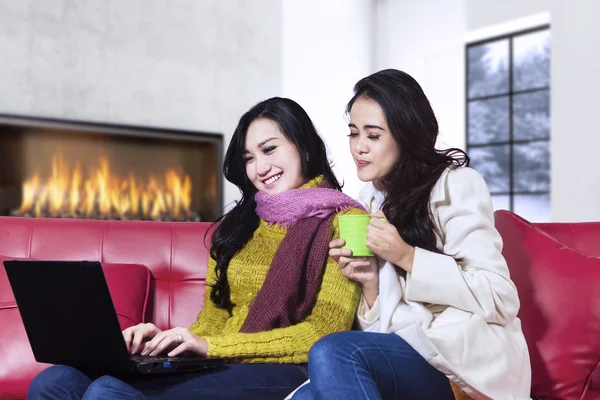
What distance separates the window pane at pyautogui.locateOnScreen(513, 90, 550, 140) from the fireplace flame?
245 cm

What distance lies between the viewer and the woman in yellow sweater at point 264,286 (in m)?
1.25

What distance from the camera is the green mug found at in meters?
1.22

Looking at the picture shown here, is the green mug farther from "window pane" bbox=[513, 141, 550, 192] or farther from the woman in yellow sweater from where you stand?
"window pane" bbox=[513, 141, 550, 192]

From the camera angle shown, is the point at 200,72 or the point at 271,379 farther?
the point at 200,72

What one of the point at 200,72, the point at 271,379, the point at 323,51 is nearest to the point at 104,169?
the point at 200,72

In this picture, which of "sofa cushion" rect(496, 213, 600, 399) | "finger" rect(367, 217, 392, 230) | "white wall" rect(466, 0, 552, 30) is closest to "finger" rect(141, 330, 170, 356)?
"finger" rect(367, 217, 392, 230)

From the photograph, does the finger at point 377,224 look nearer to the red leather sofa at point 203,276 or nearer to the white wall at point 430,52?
the red leather sofa at point 203,276

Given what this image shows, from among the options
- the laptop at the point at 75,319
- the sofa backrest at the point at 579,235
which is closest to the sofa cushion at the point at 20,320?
the laptop at the point at 75,319

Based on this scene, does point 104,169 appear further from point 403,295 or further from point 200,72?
point 403,295

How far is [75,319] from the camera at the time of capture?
115 cm

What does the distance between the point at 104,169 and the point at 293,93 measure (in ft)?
4.96

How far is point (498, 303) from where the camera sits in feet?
4.07

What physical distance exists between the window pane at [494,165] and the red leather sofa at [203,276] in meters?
3.30

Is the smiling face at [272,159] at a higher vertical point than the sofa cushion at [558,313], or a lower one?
higher
